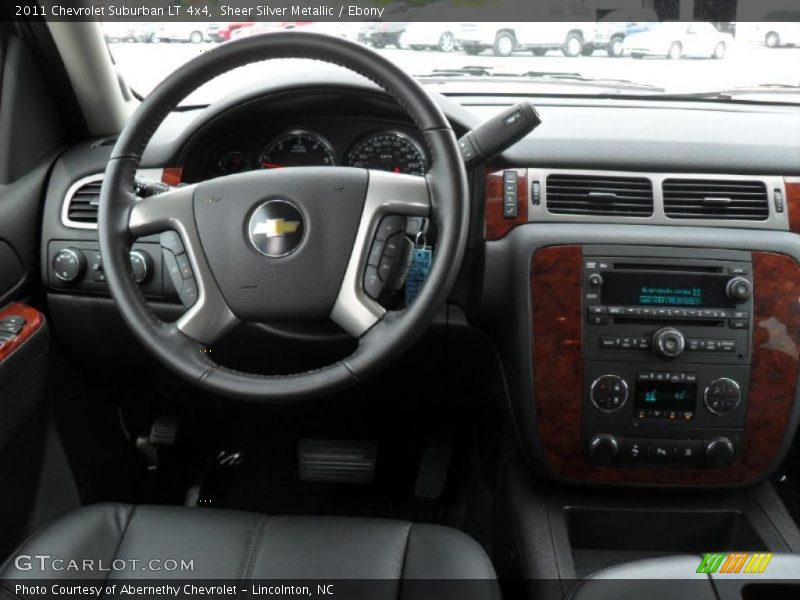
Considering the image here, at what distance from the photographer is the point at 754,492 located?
1.96 metres

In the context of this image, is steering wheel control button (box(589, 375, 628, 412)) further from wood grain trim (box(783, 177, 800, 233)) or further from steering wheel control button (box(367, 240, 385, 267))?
steering wheel control button (box(367, 240, 385, 267))

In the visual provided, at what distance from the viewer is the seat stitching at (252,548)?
1.42 metres

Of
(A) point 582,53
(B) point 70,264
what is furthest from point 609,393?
(B) point 70,264

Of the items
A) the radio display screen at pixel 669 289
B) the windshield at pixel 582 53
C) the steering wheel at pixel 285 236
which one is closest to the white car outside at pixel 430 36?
the windshield at pixel 582 53

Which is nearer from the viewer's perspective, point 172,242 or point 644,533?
point 172,242

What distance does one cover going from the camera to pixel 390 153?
187 centimetres

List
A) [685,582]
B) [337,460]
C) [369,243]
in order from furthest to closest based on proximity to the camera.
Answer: [337,460], [369,243], [685,582]

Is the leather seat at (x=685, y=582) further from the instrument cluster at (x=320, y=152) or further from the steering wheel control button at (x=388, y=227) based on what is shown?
the instrument cluster at (x=320, y=152)

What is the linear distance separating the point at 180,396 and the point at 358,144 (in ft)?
2.99

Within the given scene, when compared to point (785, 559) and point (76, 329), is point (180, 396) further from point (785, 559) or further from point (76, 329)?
point (785, 559)

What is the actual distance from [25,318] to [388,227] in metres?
0.94

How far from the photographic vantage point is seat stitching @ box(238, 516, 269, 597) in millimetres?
1417

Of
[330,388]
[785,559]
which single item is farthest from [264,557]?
[785,559]

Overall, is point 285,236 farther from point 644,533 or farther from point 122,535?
point 644,533
